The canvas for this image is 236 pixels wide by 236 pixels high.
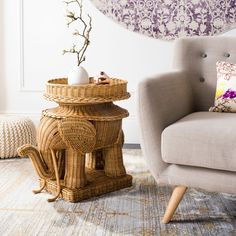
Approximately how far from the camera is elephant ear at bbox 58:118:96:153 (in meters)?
2.15

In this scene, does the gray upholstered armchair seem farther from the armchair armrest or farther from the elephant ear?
the elephant ear

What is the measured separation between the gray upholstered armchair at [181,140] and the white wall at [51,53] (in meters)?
1.02

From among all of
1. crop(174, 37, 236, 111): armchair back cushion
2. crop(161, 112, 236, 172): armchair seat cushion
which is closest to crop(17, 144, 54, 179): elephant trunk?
crop(161, 112, 236, 172): armchair seat cushion

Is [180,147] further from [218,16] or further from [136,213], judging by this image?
[218,16]

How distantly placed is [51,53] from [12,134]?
0.74 m

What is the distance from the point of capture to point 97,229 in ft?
6.20

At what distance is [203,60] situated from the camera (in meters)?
2.42

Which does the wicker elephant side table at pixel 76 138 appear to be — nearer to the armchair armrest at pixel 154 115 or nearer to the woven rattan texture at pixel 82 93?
the woven rattan texture at pixel 82 93

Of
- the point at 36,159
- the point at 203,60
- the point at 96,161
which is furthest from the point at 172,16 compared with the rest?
the point at 36,159

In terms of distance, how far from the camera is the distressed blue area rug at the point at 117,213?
6.16 ft

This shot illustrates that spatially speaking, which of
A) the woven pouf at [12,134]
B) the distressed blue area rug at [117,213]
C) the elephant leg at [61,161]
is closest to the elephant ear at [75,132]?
the elephant leg at [61,161]

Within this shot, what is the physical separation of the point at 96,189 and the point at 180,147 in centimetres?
61

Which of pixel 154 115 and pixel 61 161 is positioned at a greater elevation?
pixel 154 115

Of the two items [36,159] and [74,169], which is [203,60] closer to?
[74,169]
